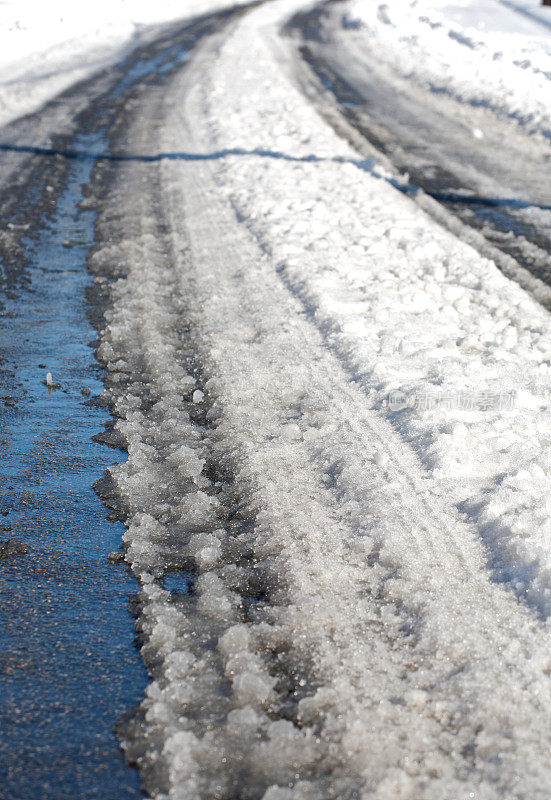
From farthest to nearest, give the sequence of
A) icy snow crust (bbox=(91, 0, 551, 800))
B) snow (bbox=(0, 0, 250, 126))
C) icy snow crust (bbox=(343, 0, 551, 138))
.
Result: 1. snow (bbox=(0, 0, 250, 126))
2. icy snow crust (bbox=(343, 0, 551, 138))
3. icy snow crust (bbox=(91, 0, 551, 800))

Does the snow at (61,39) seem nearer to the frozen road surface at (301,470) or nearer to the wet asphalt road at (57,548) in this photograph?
the frozen road surface at (301,470)

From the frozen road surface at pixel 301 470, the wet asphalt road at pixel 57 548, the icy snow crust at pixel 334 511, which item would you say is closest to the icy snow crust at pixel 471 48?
the frozen road surface at pixel 301 470

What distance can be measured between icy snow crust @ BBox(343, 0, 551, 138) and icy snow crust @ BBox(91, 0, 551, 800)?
758 centimetres

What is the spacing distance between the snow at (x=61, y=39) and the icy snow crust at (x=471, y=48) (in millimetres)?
6587

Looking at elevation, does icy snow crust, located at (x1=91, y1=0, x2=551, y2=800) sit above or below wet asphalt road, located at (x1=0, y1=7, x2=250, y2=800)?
above

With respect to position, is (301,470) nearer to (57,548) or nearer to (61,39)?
(57,548)

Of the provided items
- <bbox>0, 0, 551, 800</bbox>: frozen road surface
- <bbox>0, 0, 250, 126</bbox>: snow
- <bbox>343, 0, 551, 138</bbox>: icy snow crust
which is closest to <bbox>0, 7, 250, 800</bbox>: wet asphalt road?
<bbox>0, 0, 551, 800</bbox>: frozen road surface

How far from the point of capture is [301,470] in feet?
10.6

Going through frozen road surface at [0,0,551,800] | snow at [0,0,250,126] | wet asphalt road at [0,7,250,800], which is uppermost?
snow at [0,0,250,126]

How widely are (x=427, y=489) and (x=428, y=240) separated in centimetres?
340

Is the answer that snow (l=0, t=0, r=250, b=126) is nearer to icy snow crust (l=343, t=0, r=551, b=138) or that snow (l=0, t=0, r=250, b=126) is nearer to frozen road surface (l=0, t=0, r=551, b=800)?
frozen road surface (l=0, t=0, r=551, b=800)

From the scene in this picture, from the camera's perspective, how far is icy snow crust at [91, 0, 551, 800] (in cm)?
205

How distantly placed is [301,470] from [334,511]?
0.31 metres

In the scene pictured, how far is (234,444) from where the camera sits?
3400 millimetres
